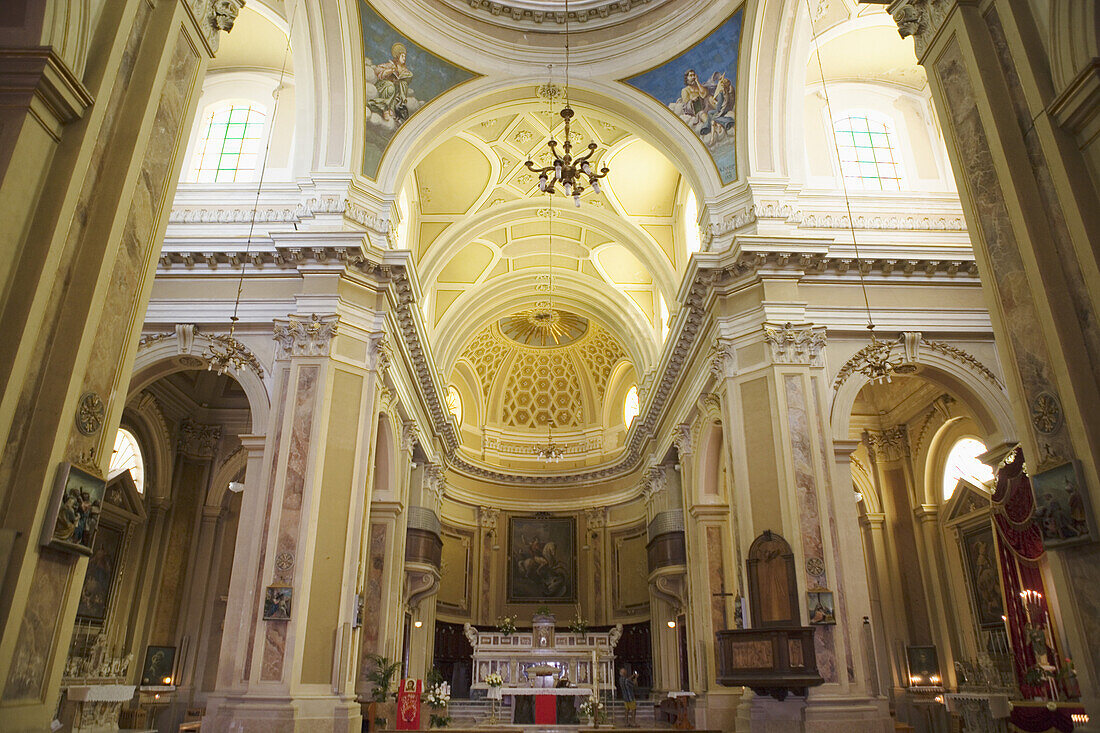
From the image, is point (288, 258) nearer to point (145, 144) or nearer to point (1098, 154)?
point (145, 144)

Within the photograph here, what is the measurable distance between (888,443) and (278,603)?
1365 centimetres

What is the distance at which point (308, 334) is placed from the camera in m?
12.4

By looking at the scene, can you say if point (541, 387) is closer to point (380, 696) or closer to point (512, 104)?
point (512, 104)

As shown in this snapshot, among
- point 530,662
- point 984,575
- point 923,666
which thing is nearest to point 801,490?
point 984,575

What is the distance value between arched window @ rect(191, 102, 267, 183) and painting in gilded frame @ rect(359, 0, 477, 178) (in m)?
2.55

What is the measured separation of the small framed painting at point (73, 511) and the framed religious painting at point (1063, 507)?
20.2 feet

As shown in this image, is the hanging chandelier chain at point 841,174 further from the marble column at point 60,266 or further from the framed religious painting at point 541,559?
the framed religious painting at point 541,559

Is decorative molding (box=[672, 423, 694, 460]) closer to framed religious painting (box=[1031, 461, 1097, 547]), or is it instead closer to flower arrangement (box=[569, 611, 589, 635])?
flower arrangement (box=[569, 611, 589, 635])

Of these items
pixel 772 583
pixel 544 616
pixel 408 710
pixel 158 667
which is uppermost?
pixel 544 616

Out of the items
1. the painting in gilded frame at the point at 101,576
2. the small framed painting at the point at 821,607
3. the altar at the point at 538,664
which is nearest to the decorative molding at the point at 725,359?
the small framed painting at the point at 821,607

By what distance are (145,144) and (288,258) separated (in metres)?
7.37

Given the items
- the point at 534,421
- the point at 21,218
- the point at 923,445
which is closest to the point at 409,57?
the point at 21,218

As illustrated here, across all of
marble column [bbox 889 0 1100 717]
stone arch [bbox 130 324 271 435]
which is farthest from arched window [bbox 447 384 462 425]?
marble column [bbox 889 0 1100 717]

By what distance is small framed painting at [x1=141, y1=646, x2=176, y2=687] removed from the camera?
594 inches
